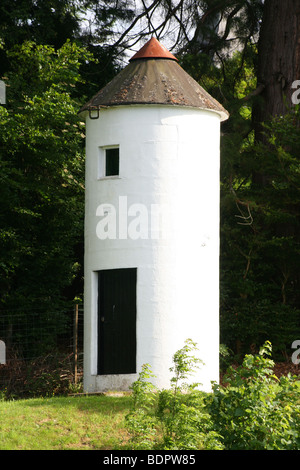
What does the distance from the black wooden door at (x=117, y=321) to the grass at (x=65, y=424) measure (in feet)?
4.27

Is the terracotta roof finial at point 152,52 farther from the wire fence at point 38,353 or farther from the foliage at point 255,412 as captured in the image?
the foliage at point 255,412

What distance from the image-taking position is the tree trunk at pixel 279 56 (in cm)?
2336

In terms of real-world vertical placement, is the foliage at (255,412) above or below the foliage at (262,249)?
below

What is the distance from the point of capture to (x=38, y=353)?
20.8m

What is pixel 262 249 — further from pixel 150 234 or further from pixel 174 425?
pixel 174 425

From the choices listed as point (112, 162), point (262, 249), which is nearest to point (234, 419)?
point (112, 162)

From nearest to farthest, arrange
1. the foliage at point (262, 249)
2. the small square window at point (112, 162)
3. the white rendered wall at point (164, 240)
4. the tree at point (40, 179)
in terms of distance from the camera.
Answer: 1. the white rendered wall at point (164, 240)
2. the small square window at point (112, 162)
3. the tree at point (40, 179)
4. the foliage at point (262, 249)

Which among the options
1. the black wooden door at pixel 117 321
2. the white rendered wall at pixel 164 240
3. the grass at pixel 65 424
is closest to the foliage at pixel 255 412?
the grass at pixel 65 424

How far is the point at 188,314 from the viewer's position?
15.4m

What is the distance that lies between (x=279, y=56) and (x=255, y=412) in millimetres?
14794

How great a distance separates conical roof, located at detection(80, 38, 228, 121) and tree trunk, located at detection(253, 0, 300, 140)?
22.2ft

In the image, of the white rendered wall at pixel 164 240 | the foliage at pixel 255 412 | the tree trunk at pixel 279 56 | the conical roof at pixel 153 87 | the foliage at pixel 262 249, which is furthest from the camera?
the tree trunk at pixel 279 56

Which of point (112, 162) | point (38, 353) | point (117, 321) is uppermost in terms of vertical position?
point (112, 162)
